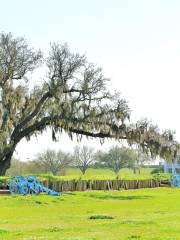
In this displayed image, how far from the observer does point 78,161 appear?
115625mm

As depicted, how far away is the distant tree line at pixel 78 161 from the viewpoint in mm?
104375

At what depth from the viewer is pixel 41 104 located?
41031mm

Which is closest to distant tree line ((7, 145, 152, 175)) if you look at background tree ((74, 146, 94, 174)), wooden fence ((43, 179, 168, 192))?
background tree ((74, 146, 94, 174))

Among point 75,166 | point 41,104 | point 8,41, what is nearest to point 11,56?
point 8,41

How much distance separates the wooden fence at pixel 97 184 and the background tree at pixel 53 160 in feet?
168

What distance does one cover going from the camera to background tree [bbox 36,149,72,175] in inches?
4168

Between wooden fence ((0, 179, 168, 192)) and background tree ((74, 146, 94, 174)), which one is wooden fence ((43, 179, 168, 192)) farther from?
background tree ((74, 146, 94, 174))

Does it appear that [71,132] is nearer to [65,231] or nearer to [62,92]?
[62,92]

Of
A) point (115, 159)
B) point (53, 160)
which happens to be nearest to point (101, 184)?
point (53, 160)

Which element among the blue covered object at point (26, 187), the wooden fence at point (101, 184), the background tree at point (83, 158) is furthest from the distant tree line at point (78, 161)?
the blue covered object at point (26, 187)

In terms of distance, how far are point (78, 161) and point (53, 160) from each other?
923cm

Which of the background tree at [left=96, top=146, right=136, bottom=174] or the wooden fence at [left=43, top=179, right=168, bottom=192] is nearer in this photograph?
the wooden fence at [left=43, top=179, right=168, bottom=192]

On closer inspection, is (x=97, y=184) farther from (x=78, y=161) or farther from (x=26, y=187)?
(x=78, y=161)

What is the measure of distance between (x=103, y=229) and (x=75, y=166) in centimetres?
10153
